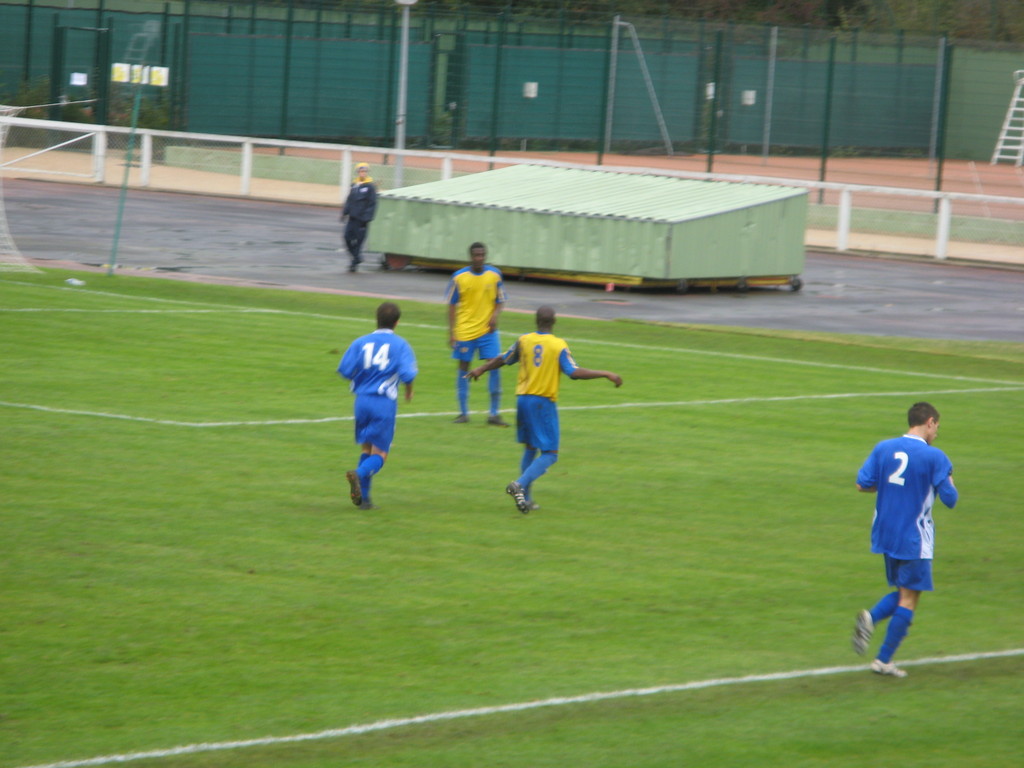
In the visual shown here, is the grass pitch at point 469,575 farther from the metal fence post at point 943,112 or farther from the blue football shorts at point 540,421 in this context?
the metal fence post at point 943,112

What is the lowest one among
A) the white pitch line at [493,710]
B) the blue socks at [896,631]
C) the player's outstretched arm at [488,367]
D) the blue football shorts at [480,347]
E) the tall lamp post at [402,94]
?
the white pitch line at [493,710]

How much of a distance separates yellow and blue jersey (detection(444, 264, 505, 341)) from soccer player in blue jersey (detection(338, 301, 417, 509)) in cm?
379

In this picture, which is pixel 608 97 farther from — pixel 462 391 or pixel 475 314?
pixel 462 391

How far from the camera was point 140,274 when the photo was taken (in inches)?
1061

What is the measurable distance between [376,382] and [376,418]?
0.29m

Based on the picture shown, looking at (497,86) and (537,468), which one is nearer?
(537,468)

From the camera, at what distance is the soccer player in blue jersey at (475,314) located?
50.9ft

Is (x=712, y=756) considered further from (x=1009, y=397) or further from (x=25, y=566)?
(x=1009, y=397)

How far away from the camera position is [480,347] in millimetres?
15719

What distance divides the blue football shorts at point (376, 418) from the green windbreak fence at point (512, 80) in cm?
3007

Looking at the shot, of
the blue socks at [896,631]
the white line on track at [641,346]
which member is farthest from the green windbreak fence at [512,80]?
the blue socks at [896,631]

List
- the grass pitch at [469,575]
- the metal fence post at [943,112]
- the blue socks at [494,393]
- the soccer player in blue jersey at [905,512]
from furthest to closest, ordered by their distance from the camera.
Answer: the metal fence post at [943,112], the blue socks at [494,393], the soccer player in blue jersey at [905,512], the grass pitch at [469,575]

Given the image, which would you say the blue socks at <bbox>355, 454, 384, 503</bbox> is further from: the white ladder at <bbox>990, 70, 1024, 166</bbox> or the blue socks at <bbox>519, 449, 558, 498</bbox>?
the white ladder at <bbox>990, 70, 1024, 166</bbox>

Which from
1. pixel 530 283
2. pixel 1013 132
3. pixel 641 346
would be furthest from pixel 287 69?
pixel 641 346
